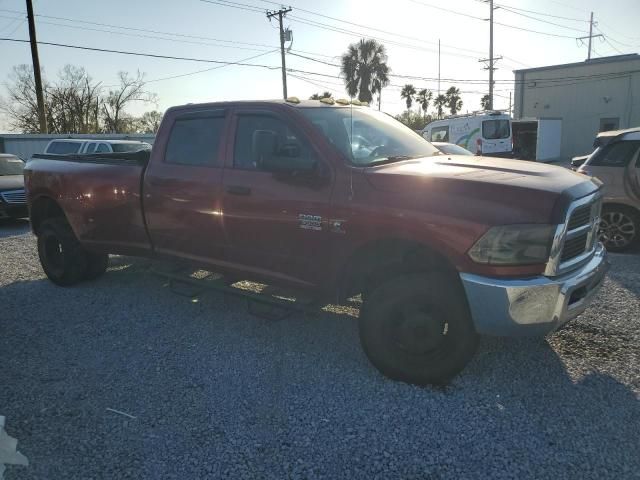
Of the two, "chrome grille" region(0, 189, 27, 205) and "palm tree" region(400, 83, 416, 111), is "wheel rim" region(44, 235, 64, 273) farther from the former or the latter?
"palm tree" region(400, 83, 416, 111)

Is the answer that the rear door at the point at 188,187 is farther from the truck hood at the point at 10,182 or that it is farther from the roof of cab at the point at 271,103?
the truck hood at the point at 10,182

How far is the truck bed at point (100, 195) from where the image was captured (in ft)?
15.6

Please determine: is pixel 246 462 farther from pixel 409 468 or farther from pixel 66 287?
pixel 66 287

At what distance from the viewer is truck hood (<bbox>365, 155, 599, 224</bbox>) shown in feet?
9.12

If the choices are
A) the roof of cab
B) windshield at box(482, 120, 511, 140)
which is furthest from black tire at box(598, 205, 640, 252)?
windshield at box(482, 120, 511, 140)

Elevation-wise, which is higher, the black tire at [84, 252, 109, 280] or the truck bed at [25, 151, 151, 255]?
the truck bed at [25, 151, 151, 255]

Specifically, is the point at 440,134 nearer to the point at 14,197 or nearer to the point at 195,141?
the point at 14,197

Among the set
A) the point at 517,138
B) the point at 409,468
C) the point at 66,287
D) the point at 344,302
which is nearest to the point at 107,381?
the point at 344,302

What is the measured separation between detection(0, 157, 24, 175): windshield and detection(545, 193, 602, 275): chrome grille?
12524 mm

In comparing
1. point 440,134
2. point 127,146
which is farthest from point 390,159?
point 440,134

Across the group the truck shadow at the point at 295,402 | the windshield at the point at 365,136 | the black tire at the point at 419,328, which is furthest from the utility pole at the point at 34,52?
the black tire at the point at 419,328

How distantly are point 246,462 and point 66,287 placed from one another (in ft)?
13.7

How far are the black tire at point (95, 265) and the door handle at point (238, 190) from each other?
2.67m

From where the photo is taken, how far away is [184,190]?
4.22m
